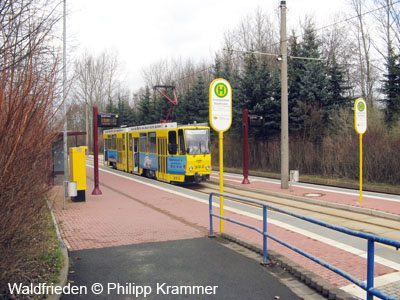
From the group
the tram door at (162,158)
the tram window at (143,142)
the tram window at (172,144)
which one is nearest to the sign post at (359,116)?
the tram window at (172,144)

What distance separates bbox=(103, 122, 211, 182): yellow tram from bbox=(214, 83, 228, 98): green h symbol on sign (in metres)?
10.4

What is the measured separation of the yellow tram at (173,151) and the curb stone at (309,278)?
11.6 meters

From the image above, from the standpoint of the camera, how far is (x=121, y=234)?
8.38 meters

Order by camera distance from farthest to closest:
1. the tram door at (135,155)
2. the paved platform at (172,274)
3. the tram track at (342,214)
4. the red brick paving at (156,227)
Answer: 1. the tram door at (135,155)
2. the tram track at (342,214)
3. the red brick paving at (156,227)
4. the paved platform at (172,274)

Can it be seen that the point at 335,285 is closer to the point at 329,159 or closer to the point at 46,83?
the point at 46,83

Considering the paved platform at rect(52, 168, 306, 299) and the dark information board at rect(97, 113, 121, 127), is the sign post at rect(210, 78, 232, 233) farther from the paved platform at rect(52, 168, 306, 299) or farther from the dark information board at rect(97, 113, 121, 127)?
the dark information board at rect(97, 113, 121, 127)

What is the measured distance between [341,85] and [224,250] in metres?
19.8

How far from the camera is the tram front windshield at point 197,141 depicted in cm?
1844

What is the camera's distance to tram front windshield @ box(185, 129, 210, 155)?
1844cm

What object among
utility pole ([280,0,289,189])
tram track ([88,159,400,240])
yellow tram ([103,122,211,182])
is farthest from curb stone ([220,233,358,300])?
yellow tram ([103,122,211,182])

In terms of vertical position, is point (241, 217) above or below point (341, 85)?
below

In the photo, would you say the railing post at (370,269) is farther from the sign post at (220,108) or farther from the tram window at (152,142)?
the tram window at (152,142)

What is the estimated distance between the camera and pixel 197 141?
61.3 ft

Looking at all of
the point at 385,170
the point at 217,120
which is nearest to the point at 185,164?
the point at 385,170
